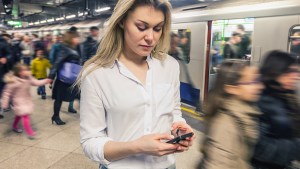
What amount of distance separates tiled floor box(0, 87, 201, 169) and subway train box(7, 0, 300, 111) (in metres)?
1.81

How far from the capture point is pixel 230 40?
18.9ft

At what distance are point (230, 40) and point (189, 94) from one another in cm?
182

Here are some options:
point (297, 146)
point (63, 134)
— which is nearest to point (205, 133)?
point (297, 146)

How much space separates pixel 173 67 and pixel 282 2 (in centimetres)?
393

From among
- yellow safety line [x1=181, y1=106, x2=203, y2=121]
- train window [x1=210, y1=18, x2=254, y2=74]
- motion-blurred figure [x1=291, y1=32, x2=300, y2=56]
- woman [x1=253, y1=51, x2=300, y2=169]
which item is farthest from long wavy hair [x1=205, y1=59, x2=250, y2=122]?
yellow safety line [x1=181, y1=106, x2=203, y2=121]

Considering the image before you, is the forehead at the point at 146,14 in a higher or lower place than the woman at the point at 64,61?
higher

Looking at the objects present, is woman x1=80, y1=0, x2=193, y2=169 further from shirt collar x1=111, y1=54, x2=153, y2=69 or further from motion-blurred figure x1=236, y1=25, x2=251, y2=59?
motion-blurred figure x1=236, y1=25, x2=251, y2=59

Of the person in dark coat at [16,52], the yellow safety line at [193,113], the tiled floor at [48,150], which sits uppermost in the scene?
the person in dark coat at [16,52]

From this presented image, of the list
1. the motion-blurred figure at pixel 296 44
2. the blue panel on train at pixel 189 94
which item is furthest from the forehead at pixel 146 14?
the blue panel on train at pixel 189 94

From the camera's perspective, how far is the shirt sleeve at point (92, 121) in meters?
1.11

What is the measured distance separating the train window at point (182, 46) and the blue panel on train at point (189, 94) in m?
0.62

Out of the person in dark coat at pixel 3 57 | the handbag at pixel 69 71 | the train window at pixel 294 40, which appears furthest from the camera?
the person in dark coat at pixel 3 57

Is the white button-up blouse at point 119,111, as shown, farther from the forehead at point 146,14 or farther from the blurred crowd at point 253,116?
the blurred crowd at point 253,116

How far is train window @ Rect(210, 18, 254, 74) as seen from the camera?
545cm
